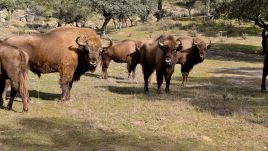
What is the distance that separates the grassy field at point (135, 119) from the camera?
11992mm

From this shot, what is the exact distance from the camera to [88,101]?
1730 centimetres

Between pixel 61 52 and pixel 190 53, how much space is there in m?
8.67

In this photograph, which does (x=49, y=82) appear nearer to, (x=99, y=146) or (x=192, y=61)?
(x=192, y=61)

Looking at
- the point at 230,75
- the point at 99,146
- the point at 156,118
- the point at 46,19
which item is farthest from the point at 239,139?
the point at 46,19

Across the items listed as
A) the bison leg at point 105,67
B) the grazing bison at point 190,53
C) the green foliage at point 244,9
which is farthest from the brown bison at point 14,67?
the green foliage at point 244,9

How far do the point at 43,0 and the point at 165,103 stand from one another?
69.2 meters

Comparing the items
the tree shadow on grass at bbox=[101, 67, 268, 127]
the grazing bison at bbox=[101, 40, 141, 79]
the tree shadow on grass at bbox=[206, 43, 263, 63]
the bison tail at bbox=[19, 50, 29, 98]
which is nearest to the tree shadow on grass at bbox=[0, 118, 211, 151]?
the bison tail at bbox=[19, 50, 29, 98]

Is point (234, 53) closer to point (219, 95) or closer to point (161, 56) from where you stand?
point (219, 95)

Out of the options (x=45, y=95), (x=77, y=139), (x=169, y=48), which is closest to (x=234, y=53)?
(x=169, y=48)

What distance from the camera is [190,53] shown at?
23.7 meters

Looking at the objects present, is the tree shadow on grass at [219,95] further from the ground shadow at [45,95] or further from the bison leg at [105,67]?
the ground shadow at [45,95]

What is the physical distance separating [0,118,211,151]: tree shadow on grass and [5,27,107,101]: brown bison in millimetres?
3639

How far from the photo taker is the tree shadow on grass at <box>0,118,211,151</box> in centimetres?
1137

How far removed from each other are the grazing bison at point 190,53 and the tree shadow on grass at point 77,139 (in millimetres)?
10787
